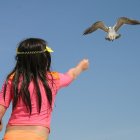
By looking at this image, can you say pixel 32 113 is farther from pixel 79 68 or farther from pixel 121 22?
pixel 121 22

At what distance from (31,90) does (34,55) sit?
1.41 feet

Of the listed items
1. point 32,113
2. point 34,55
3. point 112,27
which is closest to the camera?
point 32,113

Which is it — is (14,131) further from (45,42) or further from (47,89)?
(45,42)

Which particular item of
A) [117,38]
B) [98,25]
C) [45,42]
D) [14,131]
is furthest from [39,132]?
[98,25]

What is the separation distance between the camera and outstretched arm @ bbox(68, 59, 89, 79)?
643 cm

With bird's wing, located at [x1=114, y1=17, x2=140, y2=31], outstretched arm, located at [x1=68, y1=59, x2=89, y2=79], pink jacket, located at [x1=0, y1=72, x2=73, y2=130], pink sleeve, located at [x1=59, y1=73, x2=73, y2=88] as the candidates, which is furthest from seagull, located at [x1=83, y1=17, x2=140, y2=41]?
pink jacket, located at [x1=0, y1=72, x2=73, y2=130]

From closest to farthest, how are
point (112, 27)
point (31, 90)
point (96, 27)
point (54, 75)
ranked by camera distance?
point (31, 90)
point (54, 75)
point (112, 27)
point (96, 27)

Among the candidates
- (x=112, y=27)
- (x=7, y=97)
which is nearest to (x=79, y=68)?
(x=7, y=97)

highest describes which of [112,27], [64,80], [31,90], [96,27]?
[96,27]

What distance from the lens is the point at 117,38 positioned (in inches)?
1172

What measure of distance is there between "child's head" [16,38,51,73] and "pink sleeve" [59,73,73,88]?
210 millimetres

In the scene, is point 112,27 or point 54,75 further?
point 112,27

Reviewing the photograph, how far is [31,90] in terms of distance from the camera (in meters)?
6.10

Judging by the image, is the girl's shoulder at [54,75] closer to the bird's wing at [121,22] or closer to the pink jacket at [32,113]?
the pink jacket at [32,113]
